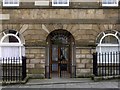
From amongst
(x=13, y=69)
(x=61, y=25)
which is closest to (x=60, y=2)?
(x=61, y=25)

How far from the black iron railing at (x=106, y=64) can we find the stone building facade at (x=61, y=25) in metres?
0.75

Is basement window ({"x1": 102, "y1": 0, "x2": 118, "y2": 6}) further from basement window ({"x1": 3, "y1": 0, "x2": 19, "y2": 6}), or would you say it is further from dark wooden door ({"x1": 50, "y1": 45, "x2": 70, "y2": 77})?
basement window ({"x1": 3, "y1": 0, "x2": 19, "y2": 6})

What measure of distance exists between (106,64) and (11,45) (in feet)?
20.1

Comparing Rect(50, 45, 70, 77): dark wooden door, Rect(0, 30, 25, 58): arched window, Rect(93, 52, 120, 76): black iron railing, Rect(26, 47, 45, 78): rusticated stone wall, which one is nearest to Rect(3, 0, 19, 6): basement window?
Rect(0, 30, 25, 58): arched window

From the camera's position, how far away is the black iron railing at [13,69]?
17812 mm

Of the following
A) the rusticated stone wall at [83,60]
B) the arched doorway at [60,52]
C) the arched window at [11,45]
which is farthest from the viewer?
the arched doorway at [60,52]

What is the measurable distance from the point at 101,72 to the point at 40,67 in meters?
3.89

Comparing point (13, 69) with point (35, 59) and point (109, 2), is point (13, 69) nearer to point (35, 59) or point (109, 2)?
point (35, 59)

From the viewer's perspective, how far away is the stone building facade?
19812mm

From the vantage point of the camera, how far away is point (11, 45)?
2028cm

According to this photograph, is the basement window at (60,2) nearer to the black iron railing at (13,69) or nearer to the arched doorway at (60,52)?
the arched doorway at (60,52)

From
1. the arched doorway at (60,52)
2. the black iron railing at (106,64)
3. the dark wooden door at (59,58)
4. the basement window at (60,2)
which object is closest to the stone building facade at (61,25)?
the basement window at (60,2)

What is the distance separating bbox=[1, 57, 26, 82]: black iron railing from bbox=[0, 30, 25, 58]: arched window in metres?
0.45

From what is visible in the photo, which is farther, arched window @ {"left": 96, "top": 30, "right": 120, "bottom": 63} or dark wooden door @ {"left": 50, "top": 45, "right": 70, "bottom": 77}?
dark wooden door @ {"left": 50, "top": 45, "right": 70, "bottom": 77}
